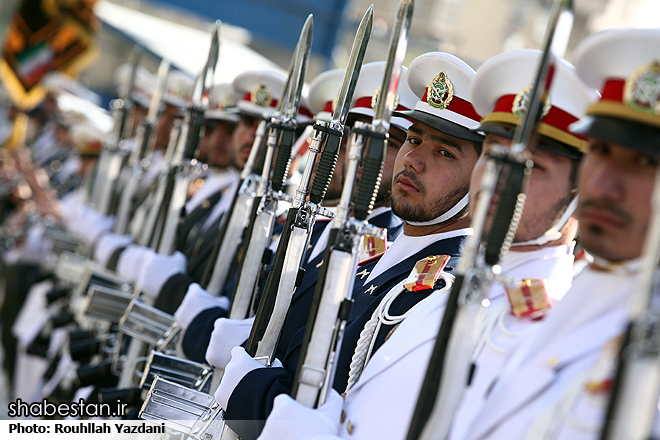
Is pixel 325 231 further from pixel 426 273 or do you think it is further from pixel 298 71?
pixel 426 273

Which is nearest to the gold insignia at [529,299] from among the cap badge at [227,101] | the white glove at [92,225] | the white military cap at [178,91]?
the cap badge at [227,101]

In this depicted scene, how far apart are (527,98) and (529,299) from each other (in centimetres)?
51

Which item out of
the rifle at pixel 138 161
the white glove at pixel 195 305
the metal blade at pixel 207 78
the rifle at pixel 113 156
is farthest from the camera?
the rifle at pixel 113 156

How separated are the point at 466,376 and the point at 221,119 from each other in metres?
4.42

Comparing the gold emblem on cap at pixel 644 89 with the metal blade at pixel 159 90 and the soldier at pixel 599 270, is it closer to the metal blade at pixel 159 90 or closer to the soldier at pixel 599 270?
the soldier at pixel 599 270

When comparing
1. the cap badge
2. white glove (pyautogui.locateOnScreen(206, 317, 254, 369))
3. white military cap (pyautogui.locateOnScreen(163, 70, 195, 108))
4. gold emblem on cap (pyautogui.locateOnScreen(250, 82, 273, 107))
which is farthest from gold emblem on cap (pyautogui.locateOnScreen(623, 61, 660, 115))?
white military cap (pyautogui.locateOnScreen(163, 70, 195, 108))

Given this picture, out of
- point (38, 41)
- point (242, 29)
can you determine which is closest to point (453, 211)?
point (38, 41)

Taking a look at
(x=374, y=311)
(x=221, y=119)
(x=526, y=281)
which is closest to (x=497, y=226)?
(x=526, y=281)

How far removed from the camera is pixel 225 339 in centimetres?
298

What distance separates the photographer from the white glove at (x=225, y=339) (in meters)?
2.97

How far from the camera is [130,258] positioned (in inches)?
185

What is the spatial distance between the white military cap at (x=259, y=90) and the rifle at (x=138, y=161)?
4.09 ft

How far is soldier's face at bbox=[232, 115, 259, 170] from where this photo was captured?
4719 mm

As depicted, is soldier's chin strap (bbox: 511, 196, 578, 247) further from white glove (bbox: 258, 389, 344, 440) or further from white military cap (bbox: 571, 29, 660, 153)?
white glove (bbox: 258, 389, 344, 440)
